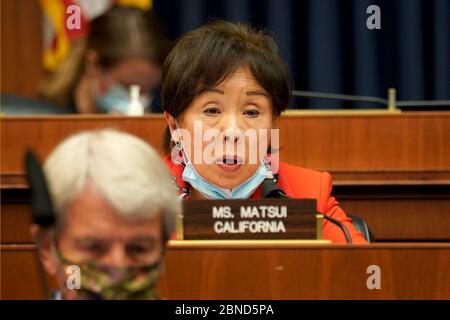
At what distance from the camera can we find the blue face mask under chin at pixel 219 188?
230cm

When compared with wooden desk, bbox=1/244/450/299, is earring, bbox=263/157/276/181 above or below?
above

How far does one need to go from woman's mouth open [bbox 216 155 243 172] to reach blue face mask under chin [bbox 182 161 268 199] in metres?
0.06

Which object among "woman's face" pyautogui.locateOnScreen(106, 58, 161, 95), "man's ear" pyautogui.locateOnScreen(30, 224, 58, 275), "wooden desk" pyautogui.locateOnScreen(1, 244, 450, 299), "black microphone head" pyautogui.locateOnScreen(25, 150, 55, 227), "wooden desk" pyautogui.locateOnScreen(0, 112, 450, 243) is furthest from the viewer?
"woman's face" pyautogui.locateOnScreen(106, 58, 161, 95)

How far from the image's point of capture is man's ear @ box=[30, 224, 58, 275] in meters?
1.26

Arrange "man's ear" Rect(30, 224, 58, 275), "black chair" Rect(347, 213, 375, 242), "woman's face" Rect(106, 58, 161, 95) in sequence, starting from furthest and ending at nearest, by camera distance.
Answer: "woman's face" Rect(106, 58, 161, 95)
"black chair" Rect(347, 213, 375, 242)
"man's ear" Rect(30, 224, 58, 275)

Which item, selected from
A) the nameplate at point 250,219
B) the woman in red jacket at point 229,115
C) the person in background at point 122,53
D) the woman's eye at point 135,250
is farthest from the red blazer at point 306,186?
the person in background at point 122,53

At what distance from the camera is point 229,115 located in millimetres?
2250

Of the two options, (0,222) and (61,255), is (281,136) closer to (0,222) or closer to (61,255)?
(0,222)

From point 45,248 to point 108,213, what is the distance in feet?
0.34

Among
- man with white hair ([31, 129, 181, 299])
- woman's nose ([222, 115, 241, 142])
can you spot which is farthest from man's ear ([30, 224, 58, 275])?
woman's nose ([222, 115, 241, 142])

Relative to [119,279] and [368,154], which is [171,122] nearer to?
[368,154]

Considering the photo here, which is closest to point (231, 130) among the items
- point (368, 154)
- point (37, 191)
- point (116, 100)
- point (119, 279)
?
point (368, 154)

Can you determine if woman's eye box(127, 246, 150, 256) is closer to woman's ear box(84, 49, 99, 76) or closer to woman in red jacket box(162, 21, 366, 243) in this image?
woman in red jacket box(162, 21, 366, 243)

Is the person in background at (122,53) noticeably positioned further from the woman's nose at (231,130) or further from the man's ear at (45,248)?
the man's ear at (45,248)
